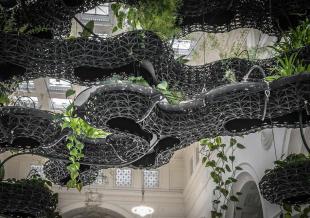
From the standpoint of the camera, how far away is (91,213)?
715 inches

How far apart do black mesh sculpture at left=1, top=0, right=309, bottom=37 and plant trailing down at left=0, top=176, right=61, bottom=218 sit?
1372mm

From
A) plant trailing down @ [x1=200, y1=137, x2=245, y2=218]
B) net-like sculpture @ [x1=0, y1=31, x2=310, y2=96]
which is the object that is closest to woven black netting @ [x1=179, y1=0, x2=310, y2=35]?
net-like sculpture @ [x1=0, y1=31, x2=310, y2=96]

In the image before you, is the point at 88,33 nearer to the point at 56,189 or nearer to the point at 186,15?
the point at 186,15

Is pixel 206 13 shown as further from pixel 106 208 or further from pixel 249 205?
pixel 106 208

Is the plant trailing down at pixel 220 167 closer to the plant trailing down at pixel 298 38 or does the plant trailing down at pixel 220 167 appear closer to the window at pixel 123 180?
the plant trailing down at pixel 298 38

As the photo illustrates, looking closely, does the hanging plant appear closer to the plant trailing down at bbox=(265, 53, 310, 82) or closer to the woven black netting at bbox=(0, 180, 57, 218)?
the plant trailing down at bbox=(265, 53, 310, 82)

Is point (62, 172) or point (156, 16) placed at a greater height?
point (156, 16)

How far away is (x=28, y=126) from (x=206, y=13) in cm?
156

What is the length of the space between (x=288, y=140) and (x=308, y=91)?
434 centimetres

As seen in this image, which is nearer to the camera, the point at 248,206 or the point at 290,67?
the point at 290,67

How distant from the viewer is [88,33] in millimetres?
4219

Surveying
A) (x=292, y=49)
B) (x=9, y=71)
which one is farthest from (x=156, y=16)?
(x=9, y=71)

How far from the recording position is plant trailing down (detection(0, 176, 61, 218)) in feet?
15.4

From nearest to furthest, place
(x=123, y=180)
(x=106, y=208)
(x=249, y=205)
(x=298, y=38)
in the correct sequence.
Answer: (x=298, y=38), (x=249, y=205), (x=106, y=208), (x=123, y=180)
